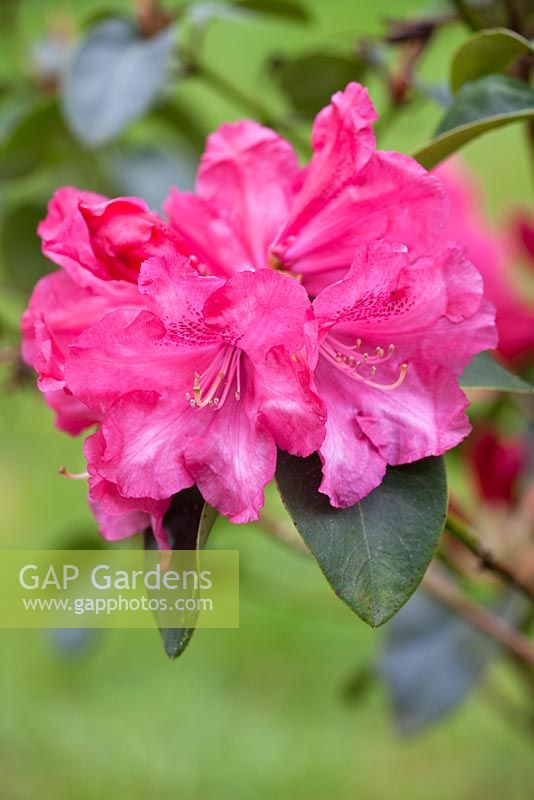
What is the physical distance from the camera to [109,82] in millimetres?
860

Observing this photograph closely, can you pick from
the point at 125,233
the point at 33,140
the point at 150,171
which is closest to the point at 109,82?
the point at 33,140

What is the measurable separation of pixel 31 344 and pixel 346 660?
167cm

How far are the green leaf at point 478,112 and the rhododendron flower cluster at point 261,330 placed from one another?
0.07m

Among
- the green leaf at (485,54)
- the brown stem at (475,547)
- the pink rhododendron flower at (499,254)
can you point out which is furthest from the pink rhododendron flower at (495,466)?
the green leaf at (485,54)

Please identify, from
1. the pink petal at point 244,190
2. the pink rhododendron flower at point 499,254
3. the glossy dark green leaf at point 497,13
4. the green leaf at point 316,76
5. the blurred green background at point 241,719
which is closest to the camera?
the pink petal at point 244,190

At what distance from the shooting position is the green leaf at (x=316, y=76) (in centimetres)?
92

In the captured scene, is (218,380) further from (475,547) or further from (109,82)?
(109,82)

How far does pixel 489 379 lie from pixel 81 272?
0.24 metres

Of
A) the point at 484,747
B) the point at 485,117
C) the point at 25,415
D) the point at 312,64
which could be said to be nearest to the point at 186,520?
the point at 485,117

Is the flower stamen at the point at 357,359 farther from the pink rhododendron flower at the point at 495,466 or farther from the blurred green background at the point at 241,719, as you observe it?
the blurred green background at the point at 241,719

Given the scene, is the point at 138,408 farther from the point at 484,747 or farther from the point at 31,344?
the point at 484,747

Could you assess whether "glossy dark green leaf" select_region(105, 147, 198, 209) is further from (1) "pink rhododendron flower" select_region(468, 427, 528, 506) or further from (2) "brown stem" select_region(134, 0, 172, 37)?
(1) "pink rhododendron flower" select_region(468, 427, 528, 506)

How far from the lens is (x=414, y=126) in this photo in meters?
1.15

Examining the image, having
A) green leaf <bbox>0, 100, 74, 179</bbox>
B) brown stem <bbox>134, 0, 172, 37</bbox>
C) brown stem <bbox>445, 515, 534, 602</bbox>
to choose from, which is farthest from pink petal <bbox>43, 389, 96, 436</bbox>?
brown stem <bbox>134, 0, 172, 37</bbox>
